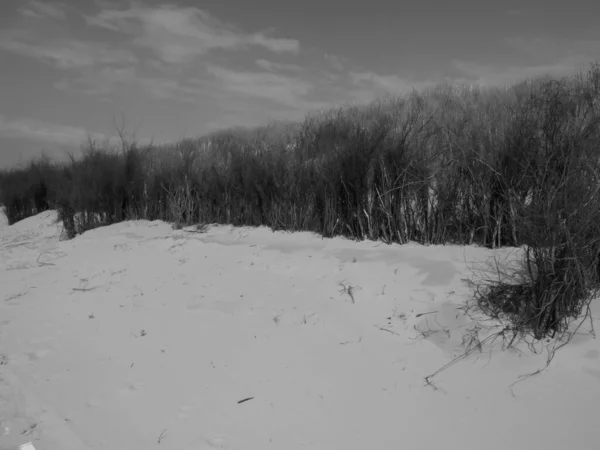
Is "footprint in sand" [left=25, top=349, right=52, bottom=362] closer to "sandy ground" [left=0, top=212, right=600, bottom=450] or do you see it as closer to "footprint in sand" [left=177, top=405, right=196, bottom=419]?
"sandy ground" [left=0, top=212, right=600, bottom=450]

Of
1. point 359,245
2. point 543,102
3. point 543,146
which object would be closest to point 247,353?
point 359,245

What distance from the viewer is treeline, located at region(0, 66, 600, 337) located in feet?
10.1

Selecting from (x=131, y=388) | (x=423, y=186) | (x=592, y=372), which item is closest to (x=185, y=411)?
(x=131, y=388)

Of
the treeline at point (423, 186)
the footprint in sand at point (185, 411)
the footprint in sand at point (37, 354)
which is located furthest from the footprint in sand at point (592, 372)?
the footprint in sand at point (37, 354)

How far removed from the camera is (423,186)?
4.92 metres

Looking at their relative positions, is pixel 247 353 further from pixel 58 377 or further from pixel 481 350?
pixel 481 350

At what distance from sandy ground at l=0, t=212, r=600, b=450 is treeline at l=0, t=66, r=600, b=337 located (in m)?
0.35

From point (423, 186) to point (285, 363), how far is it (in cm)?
255

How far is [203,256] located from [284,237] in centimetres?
106

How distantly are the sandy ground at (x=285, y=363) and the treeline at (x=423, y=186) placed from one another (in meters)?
0.35

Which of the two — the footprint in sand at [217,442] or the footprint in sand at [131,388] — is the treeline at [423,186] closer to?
the footprint in sand at [217,442]

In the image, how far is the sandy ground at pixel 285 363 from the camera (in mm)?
2645

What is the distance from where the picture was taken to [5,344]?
4.05 m

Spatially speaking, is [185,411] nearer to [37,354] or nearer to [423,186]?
[37,354]
